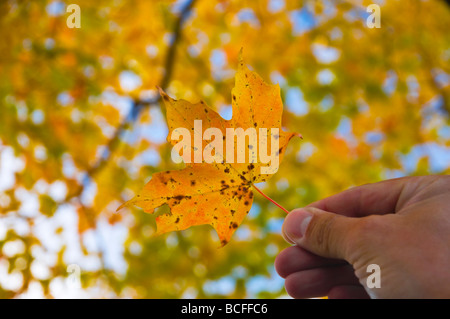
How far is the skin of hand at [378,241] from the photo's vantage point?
0.71 meters

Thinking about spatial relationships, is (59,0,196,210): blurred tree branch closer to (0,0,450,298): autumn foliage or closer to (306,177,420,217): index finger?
(0,0,450,298): autumn foliage

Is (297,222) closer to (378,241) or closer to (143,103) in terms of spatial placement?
(378,241)

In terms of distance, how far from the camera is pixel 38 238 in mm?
2422

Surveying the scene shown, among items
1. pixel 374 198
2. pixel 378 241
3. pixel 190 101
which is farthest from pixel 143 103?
pixel 378 241

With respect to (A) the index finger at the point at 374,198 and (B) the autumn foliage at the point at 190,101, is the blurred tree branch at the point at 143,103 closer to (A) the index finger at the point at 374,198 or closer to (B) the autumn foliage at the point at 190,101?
(B) the autumn foliage at the point at 190,101

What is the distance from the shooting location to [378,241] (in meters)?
0.74

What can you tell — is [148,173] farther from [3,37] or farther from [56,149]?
[3,37]

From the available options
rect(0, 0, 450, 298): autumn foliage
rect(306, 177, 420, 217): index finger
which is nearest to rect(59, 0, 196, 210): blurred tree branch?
rect(0, 0, 450, 298): autumn foliage

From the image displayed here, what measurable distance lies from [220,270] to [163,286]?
0.70 meters

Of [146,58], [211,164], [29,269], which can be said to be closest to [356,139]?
[146,58]

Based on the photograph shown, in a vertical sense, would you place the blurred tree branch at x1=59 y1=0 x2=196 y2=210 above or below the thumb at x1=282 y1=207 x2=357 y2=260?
above

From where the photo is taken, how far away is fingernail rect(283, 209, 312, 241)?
2.93 ft

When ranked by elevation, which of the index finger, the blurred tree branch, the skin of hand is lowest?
the skin of hand

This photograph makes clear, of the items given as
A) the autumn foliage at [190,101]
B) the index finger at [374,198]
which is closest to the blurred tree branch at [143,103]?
the autumn foliage at [190,101]
